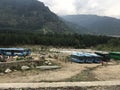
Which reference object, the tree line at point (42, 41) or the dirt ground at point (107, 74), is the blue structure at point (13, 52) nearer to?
the dirt ground at point (107, 74)

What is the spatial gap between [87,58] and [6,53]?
18.0m

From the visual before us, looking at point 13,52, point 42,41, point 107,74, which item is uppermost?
point 42,41

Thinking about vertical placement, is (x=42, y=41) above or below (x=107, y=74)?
above

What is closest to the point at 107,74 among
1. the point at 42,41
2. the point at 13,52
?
the point at 13,52

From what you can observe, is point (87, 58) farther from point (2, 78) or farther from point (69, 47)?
point (69, 47)

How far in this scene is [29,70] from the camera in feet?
108

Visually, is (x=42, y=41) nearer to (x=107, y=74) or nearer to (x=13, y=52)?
(x=13, y=52)

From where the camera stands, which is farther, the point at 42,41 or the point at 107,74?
the point at 42,41

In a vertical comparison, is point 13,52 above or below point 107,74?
above

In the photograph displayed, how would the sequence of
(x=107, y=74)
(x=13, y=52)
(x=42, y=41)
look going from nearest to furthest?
(x=107, y=74)
(x=13, y=52)
(x=42, y=41)

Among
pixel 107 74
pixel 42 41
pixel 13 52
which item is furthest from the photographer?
pixel 42 41

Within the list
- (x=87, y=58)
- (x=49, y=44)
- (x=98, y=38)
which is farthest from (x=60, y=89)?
(x=98, y=38)

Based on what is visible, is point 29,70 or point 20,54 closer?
point 29,70

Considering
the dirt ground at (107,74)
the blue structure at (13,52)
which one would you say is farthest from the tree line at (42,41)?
the dirt ground at (107,74)
